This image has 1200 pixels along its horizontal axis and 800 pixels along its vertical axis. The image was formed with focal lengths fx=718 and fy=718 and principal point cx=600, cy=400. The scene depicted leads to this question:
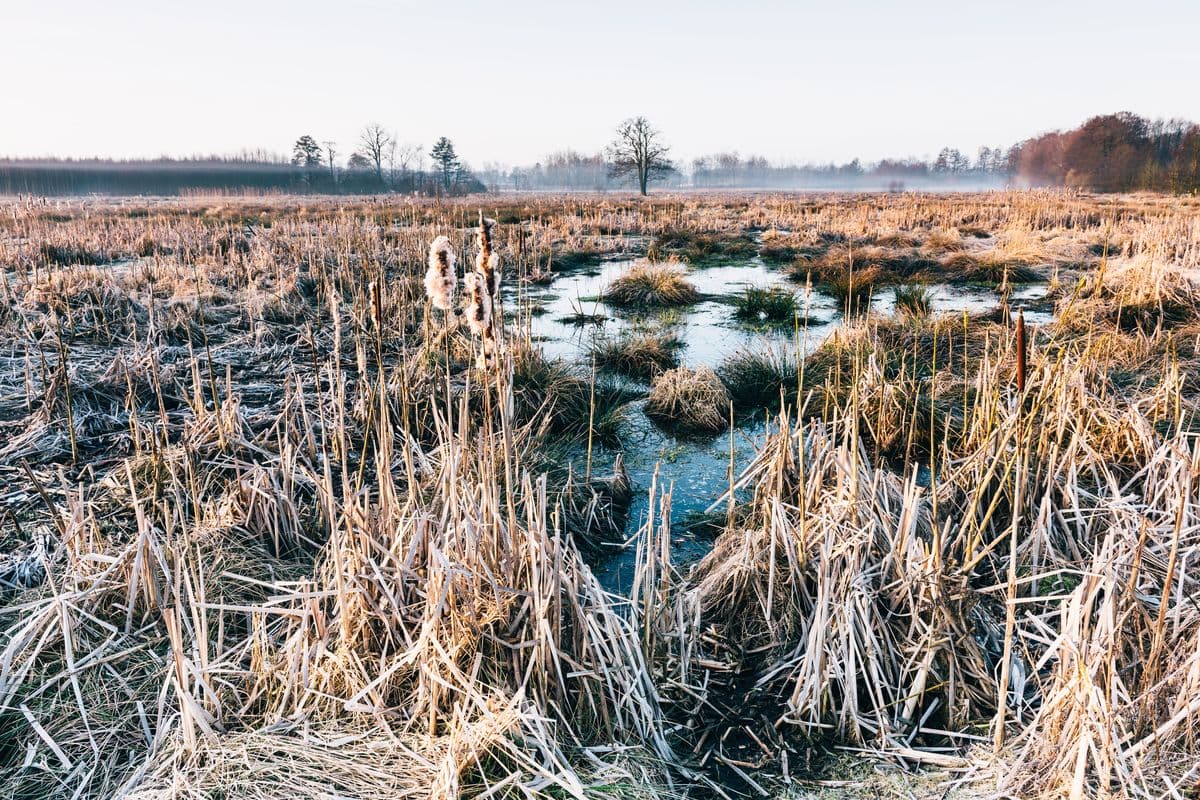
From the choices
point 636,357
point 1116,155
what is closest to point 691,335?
point 636,357

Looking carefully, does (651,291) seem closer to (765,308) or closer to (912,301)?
(765,308)

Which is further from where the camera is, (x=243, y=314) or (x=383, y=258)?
(x=383, y=258)

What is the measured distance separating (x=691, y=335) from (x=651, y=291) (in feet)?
6.73

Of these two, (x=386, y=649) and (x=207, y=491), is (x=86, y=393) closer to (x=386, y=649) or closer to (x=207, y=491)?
(x=207, y=491)

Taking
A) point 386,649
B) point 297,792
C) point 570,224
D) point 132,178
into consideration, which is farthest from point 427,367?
point 132,178

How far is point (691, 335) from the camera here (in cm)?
819

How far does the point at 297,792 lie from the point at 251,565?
4.57ft

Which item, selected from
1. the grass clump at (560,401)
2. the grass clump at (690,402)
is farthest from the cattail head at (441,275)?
the grass clump at (690,402)

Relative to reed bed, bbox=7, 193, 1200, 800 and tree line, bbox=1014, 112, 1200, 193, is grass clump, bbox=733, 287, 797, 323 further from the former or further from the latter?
tree line, bbox=1014, 112, 1200, 193

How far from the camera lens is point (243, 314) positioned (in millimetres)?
8195

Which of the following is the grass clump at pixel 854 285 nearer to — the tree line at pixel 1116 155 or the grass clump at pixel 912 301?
the grass clump at pixel 912 301

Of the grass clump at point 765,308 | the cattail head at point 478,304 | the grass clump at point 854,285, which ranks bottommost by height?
the grass clump at point 765,308

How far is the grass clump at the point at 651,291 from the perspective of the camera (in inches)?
392

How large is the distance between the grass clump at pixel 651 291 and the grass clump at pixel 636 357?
9.73 feet
